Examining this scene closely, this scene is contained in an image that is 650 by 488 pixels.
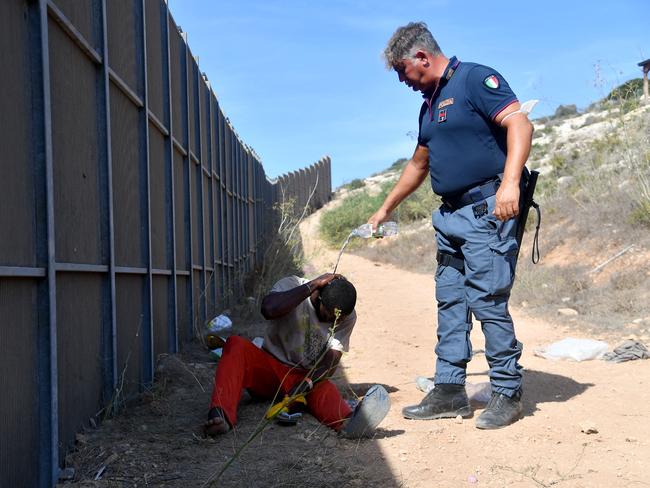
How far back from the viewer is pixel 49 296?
2531 mm

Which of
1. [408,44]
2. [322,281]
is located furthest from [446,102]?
[322,281]

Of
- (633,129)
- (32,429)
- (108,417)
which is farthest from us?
(633,129)

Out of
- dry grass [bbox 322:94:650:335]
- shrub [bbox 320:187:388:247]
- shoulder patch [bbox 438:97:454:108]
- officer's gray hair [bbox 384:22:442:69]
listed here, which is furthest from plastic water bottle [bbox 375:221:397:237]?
shrub [bbox 320:187:388:247]

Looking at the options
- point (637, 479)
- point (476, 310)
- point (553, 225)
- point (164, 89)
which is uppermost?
point (164, 89)

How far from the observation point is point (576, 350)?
5.45 m

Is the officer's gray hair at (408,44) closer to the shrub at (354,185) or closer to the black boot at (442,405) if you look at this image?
the black boot at (442,405)

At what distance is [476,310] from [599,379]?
154cm

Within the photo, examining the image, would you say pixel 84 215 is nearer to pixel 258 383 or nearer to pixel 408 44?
pixel 258 383

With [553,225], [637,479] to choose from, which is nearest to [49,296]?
[637,479]

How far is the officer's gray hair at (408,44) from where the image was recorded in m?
3.64

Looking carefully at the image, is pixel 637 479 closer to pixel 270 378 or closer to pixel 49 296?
pixel 270 378

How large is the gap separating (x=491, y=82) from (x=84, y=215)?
1982 millimetres

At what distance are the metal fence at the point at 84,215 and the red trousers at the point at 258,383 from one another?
538 mm

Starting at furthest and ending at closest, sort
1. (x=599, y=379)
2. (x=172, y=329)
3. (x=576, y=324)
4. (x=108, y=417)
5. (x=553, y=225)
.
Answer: (x=553, y=225)
(x=576, y=324)
(x=172, y=329)
(x=599, y=379)
(x=108, y=417)
